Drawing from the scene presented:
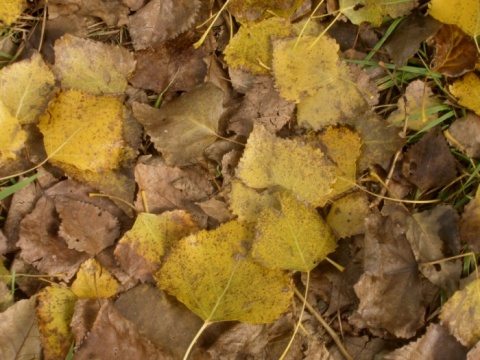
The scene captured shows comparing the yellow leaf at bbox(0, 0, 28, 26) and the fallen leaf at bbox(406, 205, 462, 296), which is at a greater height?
the yellow leaf at bbox(0, 0, 28, 26)

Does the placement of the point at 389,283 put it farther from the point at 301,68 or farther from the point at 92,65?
the point at 92,65

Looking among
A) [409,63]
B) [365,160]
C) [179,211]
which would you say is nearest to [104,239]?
[179,211]

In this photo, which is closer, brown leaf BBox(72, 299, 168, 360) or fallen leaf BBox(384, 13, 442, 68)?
brown leaf BBox(72, 299, 168, 360)

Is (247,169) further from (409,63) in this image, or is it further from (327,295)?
(409,63)

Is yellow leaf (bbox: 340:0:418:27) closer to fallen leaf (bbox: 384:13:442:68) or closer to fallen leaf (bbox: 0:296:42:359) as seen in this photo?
fallen leaf (bbox: 384:13:442:68)

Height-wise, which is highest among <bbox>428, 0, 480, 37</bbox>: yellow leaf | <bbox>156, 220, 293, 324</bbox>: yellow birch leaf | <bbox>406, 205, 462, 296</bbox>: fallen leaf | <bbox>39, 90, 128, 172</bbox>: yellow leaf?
<bbox>428, 0, 480, 37</bbox>: yellow leaf

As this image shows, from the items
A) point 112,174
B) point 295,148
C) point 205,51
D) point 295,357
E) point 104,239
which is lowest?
point 295,357

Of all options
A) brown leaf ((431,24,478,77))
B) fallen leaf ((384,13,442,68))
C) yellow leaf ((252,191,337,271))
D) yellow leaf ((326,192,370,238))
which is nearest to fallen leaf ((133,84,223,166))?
yellow leaf ((252,191,337,271))
